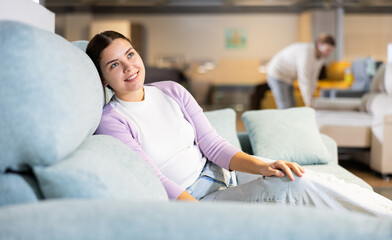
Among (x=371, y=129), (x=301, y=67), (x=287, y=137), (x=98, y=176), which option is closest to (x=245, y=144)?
(x=287, y=137)

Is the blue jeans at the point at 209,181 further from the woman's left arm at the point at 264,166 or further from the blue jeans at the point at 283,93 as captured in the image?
the blue jeans at the point at 283,93

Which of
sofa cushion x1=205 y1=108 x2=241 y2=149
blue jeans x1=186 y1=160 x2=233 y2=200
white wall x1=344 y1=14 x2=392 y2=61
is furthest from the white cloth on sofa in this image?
white wall x1=344 y1=14 x2=392 y2=61

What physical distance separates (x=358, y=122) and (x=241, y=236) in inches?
140

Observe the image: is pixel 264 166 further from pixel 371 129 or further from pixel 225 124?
pixel 371 129

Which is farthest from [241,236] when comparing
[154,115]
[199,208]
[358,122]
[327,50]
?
[327,50]

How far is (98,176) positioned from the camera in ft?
2.98

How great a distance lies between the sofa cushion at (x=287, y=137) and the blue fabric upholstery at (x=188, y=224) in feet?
4.95

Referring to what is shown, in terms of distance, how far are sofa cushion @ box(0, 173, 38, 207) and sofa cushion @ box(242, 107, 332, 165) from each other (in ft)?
4.73

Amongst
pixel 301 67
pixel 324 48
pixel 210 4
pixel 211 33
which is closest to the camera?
pixel 324 48

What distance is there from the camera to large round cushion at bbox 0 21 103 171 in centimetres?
87

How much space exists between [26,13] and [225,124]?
105 cm

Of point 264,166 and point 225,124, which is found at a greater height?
point 264,166

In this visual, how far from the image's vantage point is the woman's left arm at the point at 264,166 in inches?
49.8

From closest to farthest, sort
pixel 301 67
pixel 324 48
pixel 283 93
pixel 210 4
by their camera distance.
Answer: pixel 324 48, pixel 301 67, pixel 283 93, pixel 210 4
